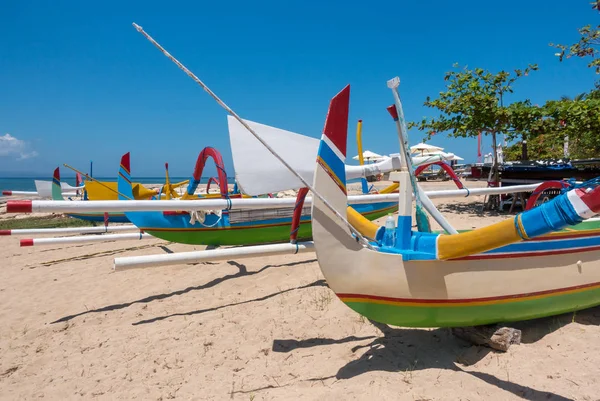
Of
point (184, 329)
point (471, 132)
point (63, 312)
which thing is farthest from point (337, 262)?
point (471, 132)

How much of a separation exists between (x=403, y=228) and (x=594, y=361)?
1.78 m

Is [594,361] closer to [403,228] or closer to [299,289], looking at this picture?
[403,228]

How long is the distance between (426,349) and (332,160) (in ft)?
6.13

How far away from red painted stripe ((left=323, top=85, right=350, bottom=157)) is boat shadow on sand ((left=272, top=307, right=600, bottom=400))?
1727mm

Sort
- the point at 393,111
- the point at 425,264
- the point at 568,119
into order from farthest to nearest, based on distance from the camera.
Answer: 1. the point at 568,119
2. the point at 393,111
3. the point at 425,264

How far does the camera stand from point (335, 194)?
8.09 feet

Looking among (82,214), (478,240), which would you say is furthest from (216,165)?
(82,214)

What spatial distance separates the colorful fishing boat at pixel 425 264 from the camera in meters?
2.42

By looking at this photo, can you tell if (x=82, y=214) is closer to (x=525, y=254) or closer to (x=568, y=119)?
(x=525, y=254)

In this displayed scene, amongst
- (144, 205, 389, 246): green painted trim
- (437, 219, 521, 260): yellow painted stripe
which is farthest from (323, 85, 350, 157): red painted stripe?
(144, 205, 389, 246): green painted trim

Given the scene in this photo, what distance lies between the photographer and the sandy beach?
2.57 m

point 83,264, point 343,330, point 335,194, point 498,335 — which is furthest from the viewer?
point 83,264

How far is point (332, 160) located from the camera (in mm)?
2428

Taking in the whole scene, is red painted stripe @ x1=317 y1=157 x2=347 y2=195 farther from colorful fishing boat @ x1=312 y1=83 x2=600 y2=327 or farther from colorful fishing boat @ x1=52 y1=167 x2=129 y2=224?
colorful fishing boat @ x1=52 y1=167 x2=129 y2=224
